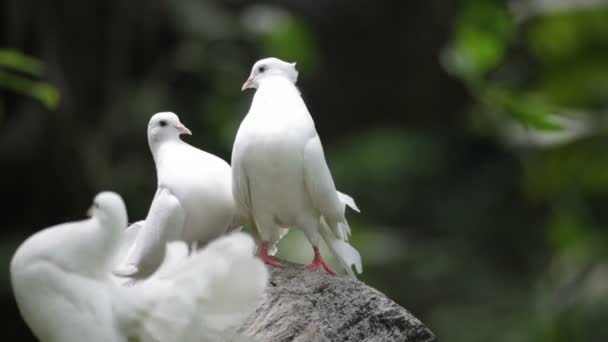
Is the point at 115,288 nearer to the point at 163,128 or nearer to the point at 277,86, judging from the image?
the point at 163,128

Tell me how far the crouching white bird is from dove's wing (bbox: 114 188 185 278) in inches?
7.5

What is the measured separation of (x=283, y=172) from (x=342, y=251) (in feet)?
1.38

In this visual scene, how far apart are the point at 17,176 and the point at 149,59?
5.57 feet

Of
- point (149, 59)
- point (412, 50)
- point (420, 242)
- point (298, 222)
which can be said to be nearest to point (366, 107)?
point (412, 50)

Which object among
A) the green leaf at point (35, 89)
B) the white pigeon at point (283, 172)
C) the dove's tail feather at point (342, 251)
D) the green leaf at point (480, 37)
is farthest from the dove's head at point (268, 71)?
the green leaf at point (480, 37)

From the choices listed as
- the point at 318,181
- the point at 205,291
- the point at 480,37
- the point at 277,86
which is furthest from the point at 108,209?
the point at 480,37

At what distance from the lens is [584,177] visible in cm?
723

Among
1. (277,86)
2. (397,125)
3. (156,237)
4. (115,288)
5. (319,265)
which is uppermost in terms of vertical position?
(397,125)

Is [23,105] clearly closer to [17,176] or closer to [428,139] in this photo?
[17,176]

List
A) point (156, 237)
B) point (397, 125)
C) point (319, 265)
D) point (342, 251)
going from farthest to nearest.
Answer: point (397, 125)
point (319, 265)
point (342, 251)
point (156, 237)

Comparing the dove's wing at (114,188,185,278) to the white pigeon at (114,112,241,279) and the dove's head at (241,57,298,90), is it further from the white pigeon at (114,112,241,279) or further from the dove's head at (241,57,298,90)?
the dove's head at (241,57,298,90)

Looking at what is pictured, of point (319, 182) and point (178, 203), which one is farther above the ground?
point (319, 182)

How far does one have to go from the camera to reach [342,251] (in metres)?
3.17

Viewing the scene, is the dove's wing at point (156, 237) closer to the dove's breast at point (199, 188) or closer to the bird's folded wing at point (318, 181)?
the dove's breast at point (199, 188)
